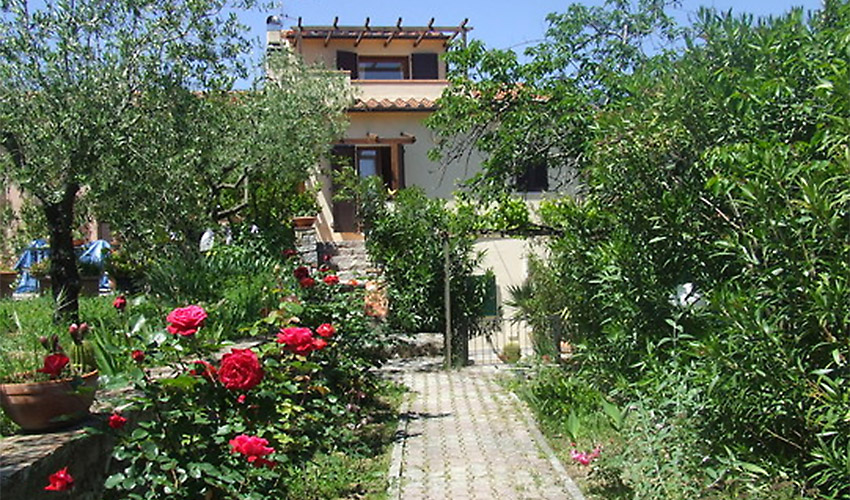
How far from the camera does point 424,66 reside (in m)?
26.7

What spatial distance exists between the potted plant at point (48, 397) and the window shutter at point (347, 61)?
22.5m

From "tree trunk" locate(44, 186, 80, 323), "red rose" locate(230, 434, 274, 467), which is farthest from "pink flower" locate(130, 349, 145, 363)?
"tree trunk" locate(44, 186, 80, 323)

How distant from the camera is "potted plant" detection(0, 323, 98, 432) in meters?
4.18

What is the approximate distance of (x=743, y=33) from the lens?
20.0ft

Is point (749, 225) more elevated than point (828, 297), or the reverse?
point (749, 225)

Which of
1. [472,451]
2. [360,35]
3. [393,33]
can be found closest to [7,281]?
[360,35]

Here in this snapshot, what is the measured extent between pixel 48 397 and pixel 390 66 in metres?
23.9

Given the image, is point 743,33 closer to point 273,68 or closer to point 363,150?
point 273,68

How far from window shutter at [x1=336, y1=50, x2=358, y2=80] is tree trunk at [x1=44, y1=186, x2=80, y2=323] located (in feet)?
56.6

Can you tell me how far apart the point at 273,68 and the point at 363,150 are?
6.18 metres

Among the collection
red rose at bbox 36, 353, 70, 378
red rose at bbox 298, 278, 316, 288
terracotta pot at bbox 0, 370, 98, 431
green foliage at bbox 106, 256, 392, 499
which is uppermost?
red rose at bbox 298, 278, 316, 288

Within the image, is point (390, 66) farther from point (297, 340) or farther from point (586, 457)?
point (297, 340)

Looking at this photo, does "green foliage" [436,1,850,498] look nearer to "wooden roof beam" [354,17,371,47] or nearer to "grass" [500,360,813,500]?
"grass" [500,360,813,500]

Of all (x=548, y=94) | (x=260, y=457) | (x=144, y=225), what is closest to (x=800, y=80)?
(x=260, y=457)
